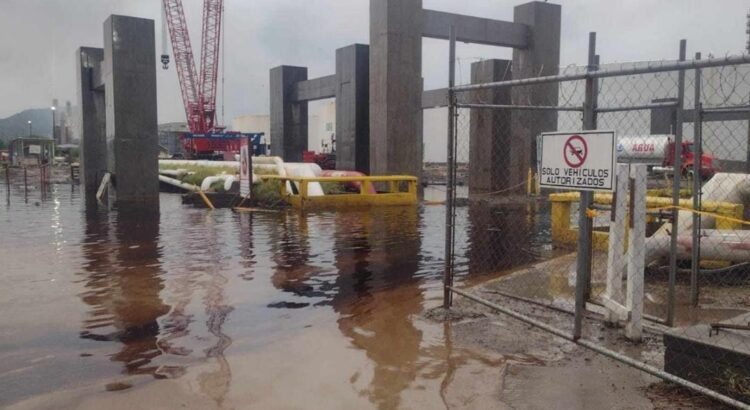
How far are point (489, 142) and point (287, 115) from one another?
14450mm

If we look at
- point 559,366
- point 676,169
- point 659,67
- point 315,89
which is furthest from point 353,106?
point 659,67

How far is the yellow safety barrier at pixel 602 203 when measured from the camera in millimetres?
8297

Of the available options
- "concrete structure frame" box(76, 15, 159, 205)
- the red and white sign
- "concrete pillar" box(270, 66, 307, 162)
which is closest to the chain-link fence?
the red and white sign

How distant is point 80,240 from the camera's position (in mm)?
12016

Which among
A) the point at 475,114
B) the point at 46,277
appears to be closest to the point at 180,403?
the point at 46,277

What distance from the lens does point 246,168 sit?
18.3m

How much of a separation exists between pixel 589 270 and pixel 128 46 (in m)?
20.3

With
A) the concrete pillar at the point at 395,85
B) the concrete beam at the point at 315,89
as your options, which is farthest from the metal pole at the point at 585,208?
the concrete beam at the point at 315,89

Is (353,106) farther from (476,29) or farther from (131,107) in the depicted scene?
(131,107)

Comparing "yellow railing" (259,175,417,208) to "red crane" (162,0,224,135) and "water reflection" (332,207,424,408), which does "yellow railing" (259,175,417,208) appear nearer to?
"water reflection" (332,207,424,408)

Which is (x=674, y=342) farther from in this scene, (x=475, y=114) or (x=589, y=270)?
(x=475, y=114)

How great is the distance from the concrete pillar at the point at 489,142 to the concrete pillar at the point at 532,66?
37cm

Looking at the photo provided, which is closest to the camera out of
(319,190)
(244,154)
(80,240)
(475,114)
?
(80,240)

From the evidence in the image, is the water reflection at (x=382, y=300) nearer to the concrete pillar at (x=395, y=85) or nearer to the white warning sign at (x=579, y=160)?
the white warning sign at (x=579, y=160)
